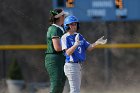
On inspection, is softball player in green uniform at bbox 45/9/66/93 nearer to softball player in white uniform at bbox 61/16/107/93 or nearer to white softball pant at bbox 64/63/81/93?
softball player in white uniform at bbox 61/16/107/93

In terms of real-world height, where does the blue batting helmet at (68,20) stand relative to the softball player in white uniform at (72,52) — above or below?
above

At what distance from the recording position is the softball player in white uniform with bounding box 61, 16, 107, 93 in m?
6.85

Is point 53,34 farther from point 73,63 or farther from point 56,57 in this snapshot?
point 73,63

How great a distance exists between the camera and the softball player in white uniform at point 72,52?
22.5ft

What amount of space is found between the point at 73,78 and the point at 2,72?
7030 mm

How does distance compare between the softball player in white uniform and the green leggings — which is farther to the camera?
the green leggings

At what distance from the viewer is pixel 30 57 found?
14.4 metres

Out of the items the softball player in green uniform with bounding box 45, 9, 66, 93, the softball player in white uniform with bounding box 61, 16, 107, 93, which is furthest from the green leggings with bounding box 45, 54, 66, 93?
the softball player in white uniform with bounding box 61, 16, 107, 93

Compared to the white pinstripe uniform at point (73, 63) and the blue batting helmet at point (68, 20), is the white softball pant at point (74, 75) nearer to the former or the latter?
the white pinstripe uniform at point (73, 63)

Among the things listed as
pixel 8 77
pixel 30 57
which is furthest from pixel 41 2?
pixel 8 77

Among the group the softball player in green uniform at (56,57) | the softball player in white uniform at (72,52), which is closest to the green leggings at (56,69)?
the softball player in green uniform at (56,57)

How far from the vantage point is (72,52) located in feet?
22.5

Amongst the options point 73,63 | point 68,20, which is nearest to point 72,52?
point 73,63

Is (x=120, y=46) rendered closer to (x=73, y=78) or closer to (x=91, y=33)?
(x=91, y=33)
